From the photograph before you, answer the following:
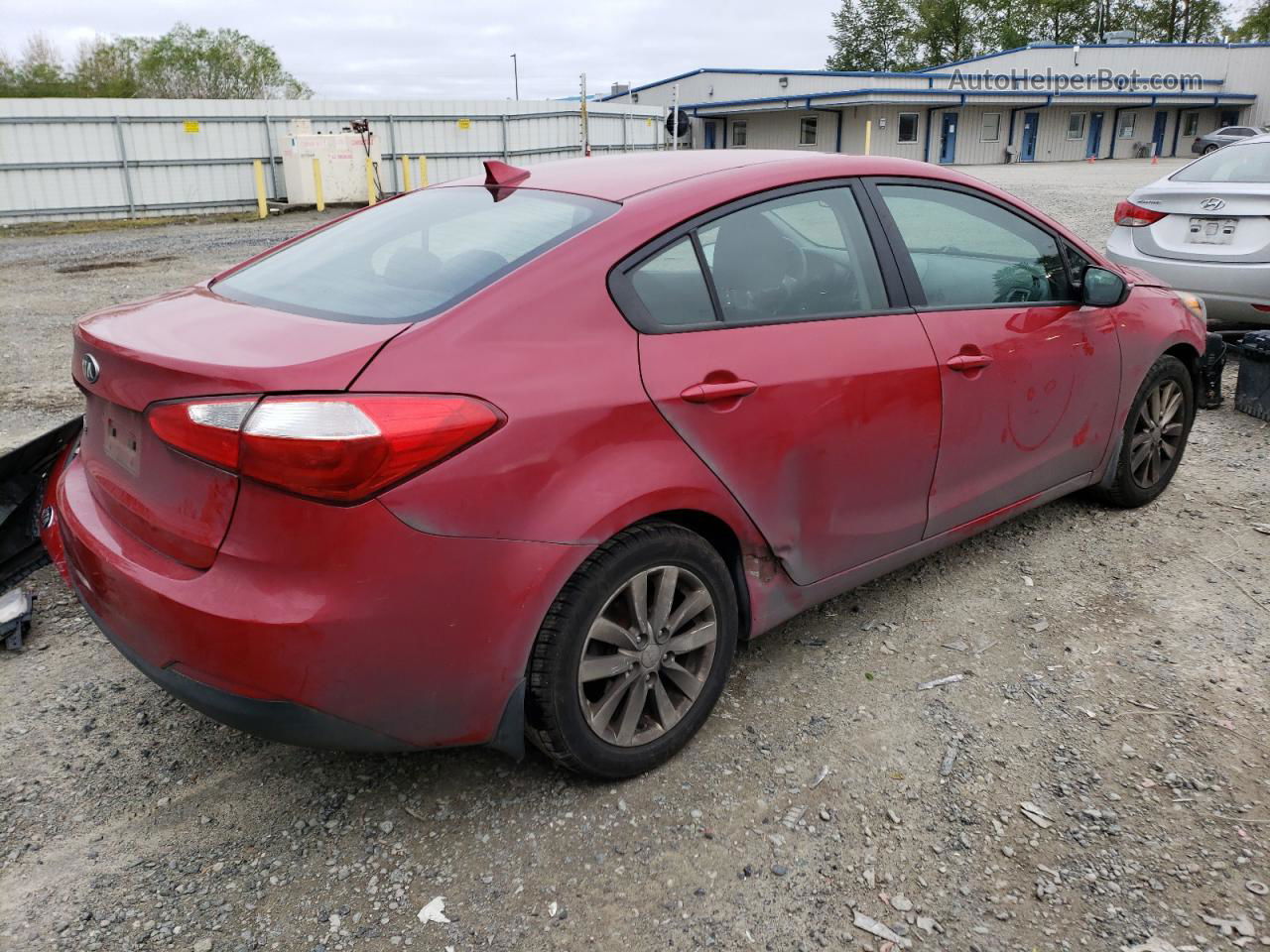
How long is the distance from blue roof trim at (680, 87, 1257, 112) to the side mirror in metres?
40.6

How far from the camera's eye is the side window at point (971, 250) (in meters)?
3.30

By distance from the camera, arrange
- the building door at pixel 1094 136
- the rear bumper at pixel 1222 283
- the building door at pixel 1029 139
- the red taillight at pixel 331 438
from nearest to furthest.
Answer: the red taillight at pixel 331 438
the rear bumper at pixel 1222 283
the building door at pixel 1029 139
the building door at pixel 1094 136

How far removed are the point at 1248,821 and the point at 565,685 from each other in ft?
5.74

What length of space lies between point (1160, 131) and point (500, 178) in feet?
195

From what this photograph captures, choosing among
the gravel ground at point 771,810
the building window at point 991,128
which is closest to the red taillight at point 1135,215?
the gravel ground at point 771,810

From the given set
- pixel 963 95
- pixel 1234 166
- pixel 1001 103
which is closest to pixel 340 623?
pixel 1234 166

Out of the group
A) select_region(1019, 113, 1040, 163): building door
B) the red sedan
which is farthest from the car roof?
select_region(1019, 113, 1040, 163): building door

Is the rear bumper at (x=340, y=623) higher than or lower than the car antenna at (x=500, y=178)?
lower

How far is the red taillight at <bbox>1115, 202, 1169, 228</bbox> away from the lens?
7.04 meters

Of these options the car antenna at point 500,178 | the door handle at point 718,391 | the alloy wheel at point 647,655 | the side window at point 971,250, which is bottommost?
the alloy wheel at point 647,655

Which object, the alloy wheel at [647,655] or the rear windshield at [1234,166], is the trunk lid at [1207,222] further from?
the alloy wheel at [647,655]

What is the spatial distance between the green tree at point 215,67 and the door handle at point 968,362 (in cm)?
5792

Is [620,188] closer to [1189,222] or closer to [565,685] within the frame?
[565,685]

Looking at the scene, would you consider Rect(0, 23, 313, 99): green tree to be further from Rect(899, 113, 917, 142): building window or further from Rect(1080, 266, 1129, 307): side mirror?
Rect(1080, 266, 1129, 307): side mirror
